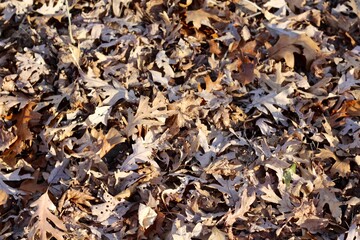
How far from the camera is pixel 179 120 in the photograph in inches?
131

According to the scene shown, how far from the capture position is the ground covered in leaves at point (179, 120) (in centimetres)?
302

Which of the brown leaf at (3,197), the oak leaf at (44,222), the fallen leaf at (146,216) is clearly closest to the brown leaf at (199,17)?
the fallen leaf at (146,216)

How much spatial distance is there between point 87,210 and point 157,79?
107 cm

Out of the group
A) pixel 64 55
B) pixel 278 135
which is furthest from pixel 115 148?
pixel 278 135

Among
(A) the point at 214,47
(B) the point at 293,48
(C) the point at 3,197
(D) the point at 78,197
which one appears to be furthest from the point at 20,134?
(B) the point at 293,48

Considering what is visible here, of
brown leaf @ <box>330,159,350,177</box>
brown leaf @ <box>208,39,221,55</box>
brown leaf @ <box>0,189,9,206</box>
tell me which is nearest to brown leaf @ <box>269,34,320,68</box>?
brown leaf @ <box>208,39,221,55</box>

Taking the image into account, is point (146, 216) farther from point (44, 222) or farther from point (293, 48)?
point (293, 48)

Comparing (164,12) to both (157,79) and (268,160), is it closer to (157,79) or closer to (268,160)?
(157,79)

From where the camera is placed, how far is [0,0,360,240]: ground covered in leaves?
9.90 ft

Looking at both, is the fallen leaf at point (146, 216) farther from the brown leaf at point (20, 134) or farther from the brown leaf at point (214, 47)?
the brown leaf at point (214, 47)

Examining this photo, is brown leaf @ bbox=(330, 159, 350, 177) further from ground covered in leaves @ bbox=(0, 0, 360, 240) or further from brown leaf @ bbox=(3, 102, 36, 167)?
brown leaf @ bbox=(3, 102, 36, 167)

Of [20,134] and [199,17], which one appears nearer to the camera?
[20,134]

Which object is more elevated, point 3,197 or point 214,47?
point 214,47

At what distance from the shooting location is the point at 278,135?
3.38m
